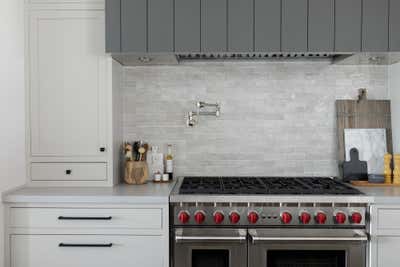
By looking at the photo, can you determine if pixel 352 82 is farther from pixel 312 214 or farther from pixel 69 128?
pixel 69 128

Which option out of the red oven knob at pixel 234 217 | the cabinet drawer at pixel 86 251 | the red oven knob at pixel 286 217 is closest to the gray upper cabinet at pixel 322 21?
the red oven knob at pixel 286 217

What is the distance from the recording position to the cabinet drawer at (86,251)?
2312 millimetres

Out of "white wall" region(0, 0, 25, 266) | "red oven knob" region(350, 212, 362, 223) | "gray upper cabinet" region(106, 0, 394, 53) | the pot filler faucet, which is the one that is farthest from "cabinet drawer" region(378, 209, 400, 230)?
"white wall" region(0, 0, 25, 266)

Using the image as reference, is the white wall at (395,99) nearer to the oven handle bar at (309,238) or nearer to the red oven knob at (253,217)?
the oven handle bar at (309,238)

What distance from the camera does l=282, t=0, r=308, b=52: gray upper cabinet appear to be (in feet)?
8.24

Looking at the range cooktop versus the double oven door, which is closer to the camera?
the double oven door

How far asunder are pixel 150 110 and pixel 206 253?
3.87ft

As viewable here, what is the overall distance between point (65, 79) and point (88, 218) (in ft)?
3.01

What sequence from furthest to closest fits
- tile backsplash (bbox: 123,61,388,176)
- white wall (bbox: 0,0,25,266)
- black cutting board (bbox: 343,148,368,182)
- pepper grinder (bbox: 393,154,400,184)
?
tile backsplash (bbox: 123,61,388,176) → black cutting board (bbox: 343,148,368,182) → pepper grinder (bbox: 393,154,400,184) → white wall (bbox: 0,0,25,266)

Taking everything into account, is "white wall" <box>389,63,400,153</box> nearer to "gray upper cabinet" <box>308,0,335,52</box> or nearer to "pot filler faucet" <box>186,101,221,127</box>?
"gray upper cabinet" <box>308,0,335,52</box>

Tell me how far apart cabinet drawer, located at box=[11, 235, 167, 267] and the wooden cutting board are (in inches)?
59.4

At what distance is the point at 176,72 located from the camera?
2.99 m

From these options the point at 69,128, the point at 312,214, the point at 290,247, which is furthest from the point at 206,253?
the point at 69,128

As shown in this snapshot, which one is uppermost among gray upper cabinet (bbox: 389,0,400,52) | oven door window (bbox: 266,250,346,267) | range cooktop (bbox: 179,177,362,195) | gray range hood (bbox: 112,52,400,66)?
gray upper cabinet (bbox: 389,0,400,52)
